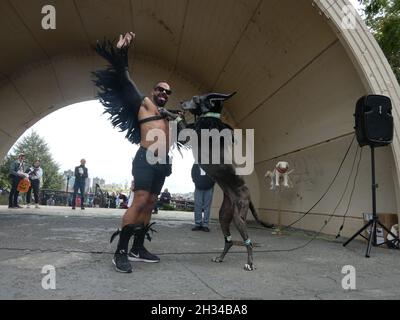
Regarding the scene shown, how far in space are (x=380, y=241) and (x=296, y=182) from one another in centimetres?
269

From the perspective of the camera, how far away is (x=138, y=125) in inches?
159

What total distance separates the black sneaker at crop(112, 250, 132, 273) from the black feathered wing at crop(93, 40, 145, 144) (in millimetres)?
1277

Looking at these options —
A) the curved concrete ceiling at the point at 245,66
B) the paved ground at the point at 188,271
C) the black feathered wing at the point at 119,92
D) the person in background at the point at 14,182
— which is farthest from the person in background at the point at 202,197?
the person in background at the point at 14,182

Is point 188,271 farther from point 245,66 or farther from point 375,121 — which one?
point 245,66

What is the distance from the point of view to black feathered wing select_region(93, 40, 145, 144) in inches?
152

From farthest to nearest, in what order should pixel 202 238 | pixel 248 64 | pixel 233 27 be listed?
pixel 248 64 → pixel 233 27 → pixel 202 238

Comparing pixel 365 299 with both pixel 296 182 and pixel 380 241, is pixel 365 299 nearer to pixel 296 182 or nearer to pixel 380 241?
pixel 380 241

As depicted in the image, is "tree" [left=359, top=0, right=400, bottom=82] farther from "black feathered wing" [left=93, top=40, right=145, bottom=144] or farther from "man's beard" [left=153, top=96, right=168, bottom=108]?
"black feathered wing" [left=93, top=40, right=145, bottom=144]

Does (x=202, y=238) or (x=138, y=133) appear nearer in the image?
(x=138, y=133)

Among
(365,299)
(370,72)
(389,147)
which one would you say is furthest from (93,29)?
(365,299)

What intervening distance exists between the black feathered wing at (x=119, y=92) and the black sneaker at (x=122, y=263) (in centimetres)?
128

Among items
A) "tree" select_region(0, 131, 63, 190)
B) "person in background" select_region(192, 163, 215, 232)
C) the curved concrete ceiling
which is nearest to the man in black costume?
the curved concrete ceiling

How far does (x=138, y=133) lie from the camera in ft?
13.6

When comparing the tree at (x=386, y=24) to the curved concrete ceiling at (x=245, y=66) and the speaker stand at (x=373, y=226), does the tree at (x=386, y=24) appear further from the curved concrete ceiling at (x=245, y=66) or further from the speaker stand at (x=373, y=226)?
the speaker stand at (x=373, y=226)
